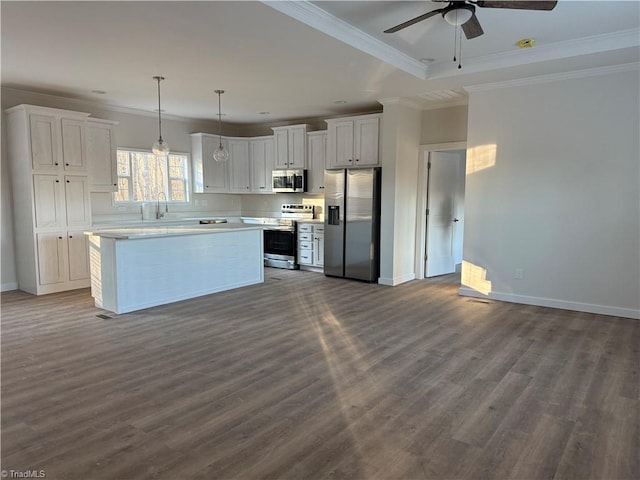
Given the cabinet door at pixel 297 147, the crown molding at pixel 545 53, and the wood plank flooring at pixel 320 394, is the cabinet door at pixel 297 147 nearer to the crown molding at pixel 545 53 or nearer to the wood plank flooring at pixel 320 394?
the crown molding at pixel 545 53

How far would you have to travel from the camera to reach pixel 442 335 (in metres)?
4.20

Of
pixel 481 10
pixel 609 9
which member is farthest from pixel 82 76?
pixel 609 9

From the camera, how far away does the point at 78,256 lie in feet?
20.6

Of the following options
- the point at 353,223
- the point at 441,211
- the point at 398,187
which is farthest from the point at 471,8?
the point at 441,211

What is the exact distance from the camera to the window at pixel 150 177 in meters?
7.22

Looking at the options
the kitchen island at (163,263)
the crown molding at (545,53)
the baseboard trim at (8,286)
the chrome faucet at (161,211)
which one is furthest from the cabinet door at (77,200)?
the crown molding at (545,53)

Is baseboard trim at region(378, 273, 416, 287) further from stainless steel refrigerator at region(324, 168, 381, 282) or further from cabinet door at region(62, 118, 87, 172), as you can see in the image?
cabinet door at region(62, 118, 87, 172)

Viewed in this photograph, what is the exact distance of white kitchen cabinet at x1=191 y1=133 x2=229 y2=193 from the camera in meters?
8.05

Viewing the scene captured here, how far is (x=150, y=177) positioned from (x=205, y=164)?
1.05 metres

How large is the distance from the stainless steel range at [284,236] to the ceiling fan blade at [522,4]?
5.30 m

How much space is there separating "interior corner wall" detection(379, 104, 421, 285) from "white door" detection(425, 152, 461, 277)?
13.8 inches

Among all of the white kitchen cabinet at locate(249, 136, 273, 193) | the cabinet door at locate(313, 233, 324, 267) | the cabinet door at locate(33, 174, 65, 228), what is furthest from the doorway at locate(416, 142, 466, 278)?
the cabinet door at locate(33, 174, 65, 228)

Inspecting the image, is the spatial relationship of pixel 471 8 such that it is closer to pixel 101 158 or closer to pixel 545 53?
pixel 545 53

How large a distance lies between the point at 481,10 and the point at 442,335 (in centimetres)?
295
